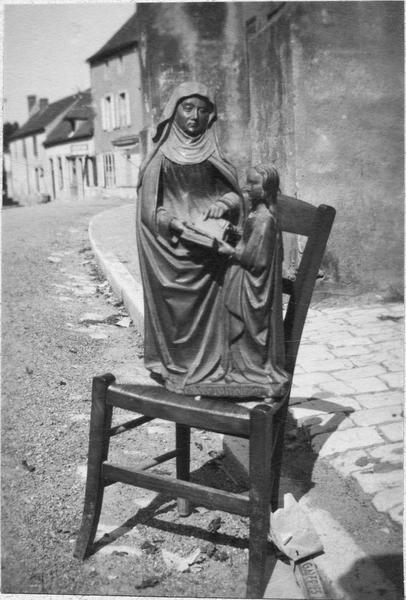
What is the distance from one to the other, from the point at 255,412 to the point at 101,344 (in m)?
2.17

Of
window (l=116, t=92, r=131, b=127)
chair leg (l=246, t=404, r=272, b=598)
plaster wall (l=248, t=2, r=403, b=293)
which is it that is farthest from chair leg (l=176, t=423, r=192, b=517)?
window (l=116, t=92, r=131, b=127)

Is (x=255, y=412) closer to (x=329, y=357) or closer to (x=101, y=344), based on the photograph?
(x=101, y=344)

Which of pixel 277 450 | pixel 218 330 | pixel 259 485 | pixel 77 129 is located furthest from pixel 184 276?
pixel 77 129

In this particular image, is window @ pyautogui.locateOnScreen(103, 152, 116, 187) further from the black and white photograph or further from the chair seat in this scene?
the chair seat

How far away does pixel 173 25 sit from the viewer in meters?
4.83

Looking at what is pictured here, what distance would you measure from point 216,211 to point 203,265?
0.75 ft

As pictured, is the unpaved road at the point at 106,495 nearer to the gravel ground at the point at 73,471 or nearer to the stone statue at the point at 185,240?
the gravel ground at the point at 73,471

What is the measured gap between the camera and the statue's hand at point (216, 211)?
83.6 inches

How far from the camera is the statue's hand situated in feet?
6.97

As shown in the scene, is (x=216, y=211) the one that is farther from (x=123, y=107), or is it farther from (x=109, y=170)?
(x=123, y=107)

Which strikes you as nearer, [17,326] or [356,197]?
[17,326]

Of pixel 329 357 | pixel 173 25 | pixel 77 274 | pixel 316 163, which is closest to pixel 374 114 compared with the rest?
pixel 316 163

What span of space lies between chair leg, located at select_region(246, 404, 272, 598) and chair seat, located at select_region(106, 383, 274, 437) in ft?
0.17

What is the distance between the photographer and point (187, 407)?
209 centimetres
